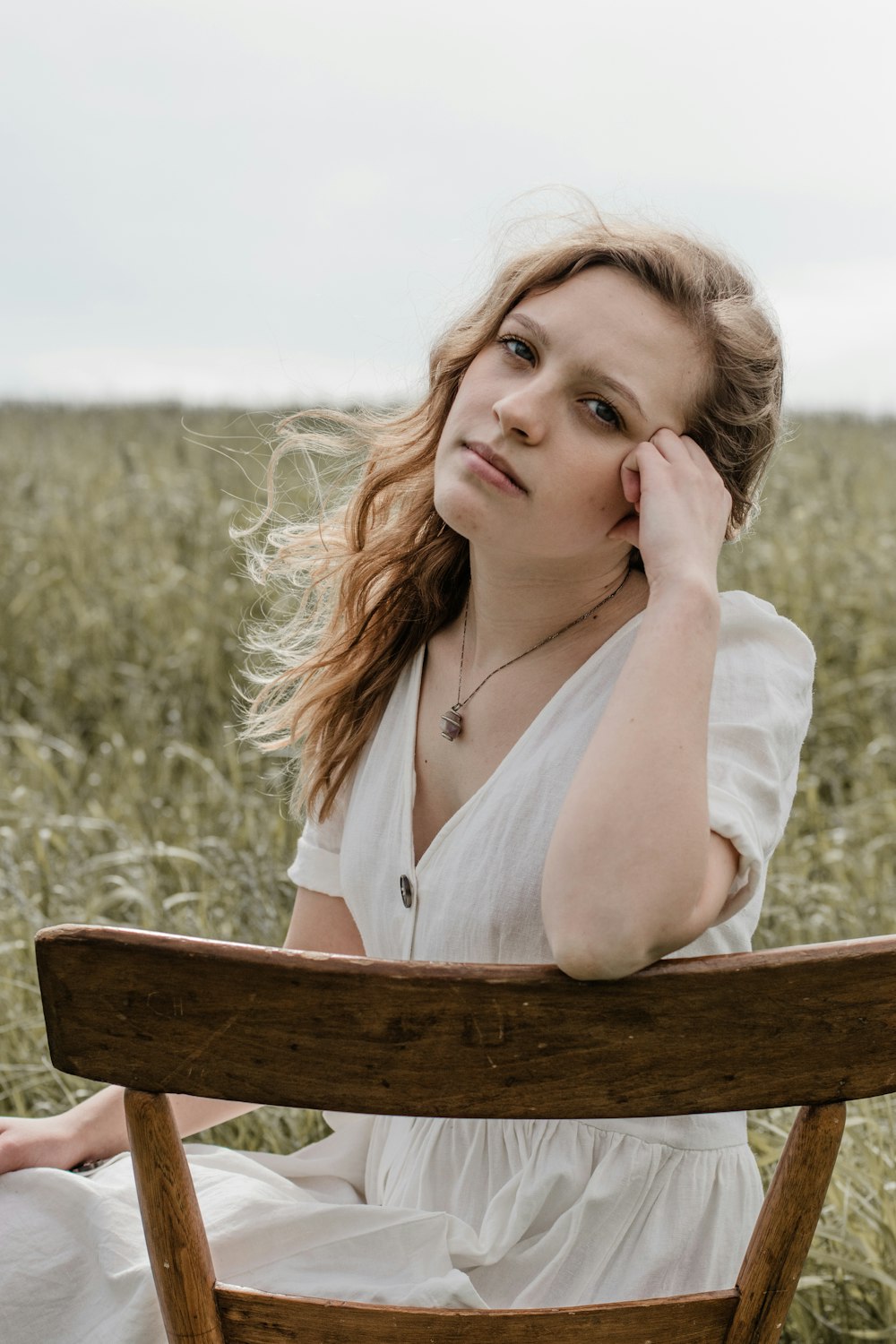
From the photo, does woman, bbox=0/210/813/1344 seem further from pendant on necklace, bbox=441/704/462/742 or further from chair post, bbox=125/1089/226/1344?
chair post, bbox=125/1089/226/1344

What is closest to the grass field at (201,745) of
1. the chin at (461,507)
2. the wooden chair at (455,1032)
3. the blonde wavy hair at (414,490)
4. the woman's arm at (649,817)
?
the blonde wavy hair at (414,490)

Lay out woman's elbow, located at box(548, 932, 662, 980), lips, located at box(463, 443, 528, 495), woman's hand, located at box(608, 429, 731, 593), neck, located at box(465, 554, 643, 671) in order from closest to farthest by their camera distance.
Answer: woman's elbow, located at box(548, 932, 662, 980) → woman's hand, located at box(608, 429, 731, 593) → lips, located at box(463, 443, 528, 495) → neck, located at box(465, 554, 643, 671)

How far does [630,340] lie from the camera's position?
4.94ft

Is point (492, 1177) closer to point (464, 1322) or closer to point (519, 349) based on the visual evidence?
point (464, 1322)

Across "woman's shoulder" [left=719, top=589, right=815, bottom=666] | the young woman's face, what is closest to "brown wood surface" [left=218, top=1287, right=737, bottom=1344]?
"woman's shoulder" [left=719, top=589, right=815, bottom=666]

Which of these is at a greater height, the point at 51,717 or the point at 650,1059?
the point at 650,1059

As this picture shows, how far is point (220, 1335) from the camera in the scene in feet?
3.59

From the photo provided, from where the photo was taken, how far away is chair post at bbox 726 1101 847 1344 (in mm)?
1021

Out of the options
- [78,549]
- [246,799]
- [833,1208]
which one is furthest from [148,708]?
[833,1208]

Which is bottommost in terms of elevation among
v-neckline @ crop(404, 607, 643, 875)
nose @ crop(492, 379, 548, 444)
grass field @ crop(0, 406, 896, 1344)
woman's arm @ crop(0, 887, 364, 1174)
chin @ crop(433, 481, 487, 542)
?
grass field @ crop(0, 406, 896, 1344)

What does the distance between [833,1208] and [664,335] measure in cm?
156

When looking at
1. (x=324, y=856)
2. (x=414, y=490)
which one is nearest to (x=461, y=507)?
(x=414, y=490)

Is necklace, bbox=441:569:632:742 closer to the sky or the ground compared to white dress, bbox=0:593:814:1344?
closer to the sky

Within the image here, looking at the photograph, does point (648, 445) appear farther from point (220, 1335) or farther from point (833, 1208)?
point (833, 1208)
